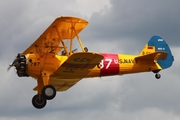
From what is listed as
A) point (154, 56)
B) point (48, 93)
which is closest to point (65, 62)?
point (48, 93)

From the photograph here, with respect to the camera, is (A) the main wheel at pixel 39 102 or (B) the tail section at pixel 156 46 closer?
(A) the main wheel at pixel 39 102

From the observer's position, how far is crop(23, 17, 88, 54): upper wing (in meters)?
22.1

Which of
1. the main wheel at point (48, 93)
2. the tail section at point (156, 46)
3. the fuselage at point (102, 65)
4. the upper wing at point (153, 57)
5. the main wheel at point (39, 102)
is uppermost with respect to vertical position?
the tail section at point (156, 46)

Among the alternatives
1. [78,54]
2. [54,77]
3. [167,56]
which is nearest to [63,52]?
[54,77]

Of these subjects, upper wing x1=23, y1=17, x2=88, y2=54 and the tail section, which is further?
the tail section

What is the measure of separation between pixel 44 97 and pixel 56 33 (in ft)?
9.30

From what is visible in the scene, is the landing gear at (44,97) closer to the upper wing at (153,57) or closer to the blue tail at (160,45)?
the upper wing at (153,57)

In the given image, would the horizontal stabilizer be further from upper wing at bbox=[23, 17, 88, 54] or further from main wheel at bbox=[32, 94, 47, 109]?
main wheel at bbox=[32, 94, 47, 109]

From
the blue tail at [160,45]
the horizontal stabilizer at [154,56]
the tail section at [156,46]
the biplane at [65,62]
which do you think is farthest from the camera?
the tail section at [156,46]

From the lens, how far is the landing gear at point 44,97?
2188 cm

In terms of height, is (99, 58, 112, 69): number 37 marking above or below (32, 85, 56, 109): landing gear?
above

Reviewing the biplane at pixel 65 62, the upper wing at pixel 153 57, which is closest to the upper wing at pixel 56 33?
the biplane at pixel 65 62

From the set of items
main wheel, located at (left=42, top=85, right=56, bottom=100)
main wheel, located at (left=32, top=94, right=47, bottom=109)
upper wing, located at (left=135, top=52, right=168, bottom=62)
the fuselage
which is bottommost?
main wheel, located at (left=32, top=94, right=47, bottom=109)

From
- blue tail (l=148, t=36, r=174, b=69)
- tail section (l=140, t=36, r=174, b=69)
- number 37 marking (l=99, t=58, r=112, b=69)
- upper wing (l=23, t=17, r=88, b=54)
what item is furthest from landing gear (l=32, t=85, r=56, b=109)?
blue tail (l=148, t=36, r=174, b=69)
